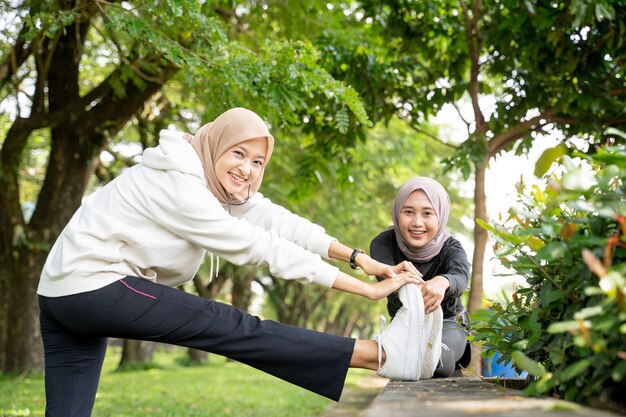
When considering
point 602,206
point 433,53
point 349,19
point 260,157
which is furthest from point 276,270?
point 349,19

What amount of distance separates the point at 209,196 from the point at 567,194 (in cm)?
158

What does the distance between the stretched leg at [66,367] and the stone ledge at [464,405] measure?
172 centimetres

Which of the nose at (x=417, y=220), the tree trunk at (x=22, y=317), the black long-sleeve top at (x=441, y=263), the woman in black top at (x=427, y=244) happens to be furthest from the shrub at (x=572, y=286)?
the tree trunk at (x=22, y=317)

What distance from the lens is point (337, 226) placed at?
16.5m

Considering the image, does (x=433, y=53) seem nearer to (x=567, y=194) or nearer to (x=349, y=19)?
(x=349, y=19)

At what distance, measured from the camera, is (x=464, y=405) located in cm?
223

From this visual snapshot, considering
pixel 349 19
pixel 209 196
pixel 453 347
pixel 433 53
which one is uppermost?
pixel 349 19

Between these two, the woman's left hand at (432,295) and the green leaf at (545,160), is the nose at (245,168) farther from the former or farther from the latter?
the green leaf at (545,160)

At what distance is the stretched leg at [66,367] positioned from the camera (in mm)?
3912

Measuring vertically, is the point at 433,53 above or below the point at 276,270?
above

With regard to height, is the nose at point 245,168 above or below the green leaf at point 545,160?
below

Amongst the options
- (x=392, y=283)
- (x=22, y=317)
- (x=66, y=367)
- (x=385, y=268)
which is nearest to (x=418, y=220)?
(x=385, y=268)

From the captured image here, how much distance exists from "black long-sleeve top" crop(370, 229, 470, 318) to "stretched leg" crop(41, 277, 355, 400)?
132cm

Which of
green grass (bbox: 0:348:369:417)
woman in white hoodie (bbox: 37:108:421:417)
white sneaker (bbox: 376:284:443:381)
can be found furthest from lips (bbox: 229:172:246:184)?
green grass (bbox: 0:348:369:417)
